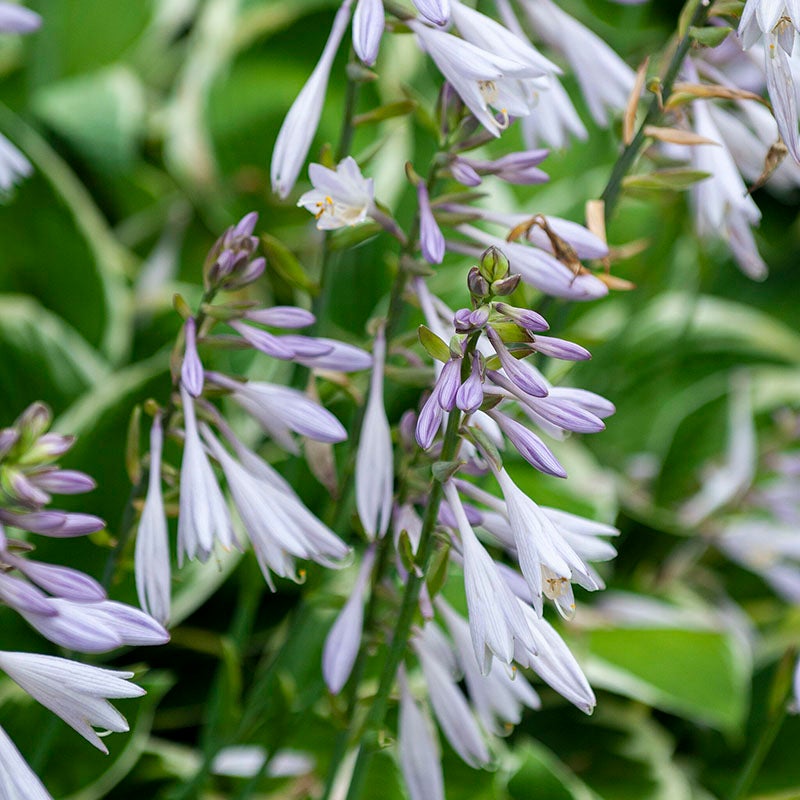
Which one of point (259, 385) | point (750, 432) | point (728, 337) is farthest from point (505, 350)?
point (728, 337)

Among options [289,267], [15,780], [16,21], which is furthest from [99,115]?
[15,780]

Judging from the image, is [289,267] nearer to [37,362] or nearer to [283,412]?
[283,412]

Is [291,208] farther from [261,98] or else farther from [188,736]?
[188,736]

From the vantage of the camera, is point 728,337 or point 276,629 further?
point 728,337

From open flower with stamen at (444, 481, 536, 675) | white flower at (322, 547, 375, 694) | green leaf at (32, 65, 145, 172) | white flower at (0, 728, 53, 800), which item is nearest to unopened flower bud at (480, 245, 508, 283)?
open flower with stamen at (444, 481, 536, 675)

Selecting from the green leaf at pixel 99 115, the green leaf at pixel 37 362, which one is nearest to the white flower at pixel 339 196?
the green leaf at pixel 37 362

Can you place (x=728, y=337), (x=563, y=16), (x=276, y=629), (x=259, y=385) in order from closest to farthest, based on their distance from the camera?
(x=259, y=385) → (x=563, y=16) → (x=276, y=629) → (x=728, y=337)
